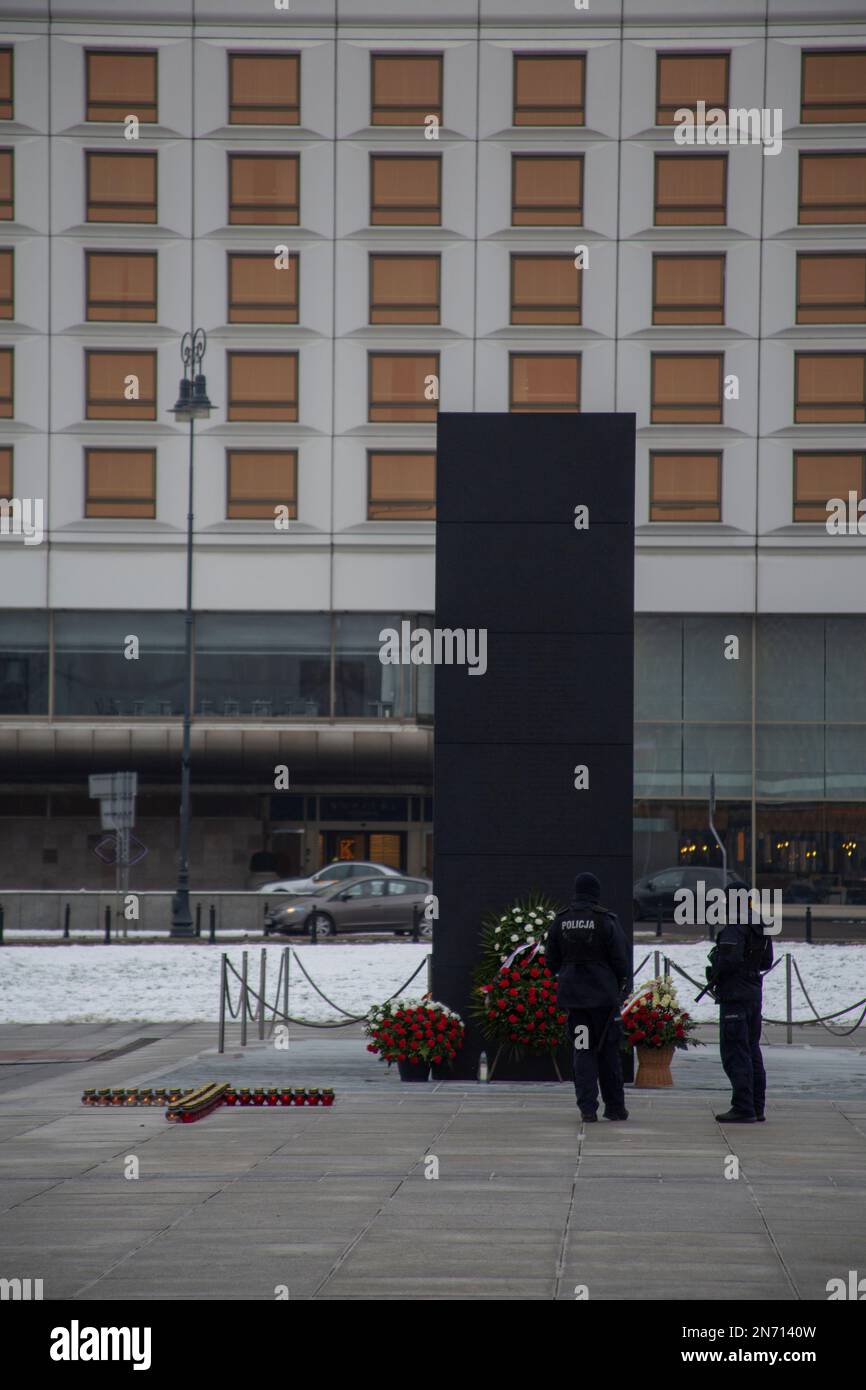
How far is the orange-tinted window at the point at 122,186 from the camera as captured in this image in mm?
48250

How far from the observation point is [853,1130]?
13.0 metres

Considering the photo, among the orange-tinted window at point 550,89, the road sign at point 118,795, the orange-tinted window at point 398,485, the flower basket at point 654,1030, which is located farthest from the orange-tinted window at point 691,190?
the flower basket at point 654,1030

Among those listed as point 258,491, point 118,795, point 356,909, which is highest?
point 258,491

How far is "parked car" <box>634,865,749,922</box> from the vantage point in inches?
1682

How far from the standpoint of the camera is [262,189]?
4841 centimetres

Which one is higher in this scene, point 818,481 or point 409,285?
point 409,285

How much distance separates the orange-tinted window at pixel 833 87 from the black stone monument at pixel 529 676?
3466 centimetres

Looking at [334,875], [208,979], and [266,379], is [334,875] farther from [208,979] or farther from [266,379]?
[266,379]

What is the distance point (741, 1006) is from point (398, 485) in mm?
36189

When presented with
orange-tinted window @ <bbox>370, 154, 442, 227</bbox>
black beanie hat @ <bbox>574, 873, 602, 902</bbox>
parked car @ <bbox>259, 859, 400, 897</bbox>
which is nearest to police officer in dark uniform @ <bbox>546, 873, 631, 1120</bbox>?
black beanie hat @ <bbox>574, 873, 602, 902</bbox>

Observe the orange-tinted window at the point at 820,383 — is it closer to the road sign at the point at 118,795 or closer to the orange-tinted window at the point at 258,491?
the orange-tinted window at the point at 258,491

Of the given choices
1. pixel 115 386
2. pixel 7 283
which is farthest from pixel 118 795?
pixel 7 283

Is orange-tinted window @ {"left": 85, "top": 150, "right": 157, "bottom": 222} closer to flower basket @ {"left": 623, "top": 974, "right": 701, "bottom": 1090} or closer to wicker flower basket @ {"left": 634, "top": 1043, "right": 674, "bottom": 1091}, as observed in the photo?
flower basket @ {"left": 623, "top": 974, "right": 701, "bottom": 1090}

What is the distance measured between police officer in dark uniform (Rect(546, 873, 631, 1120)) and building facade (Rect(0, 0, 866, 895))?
3469 cm
